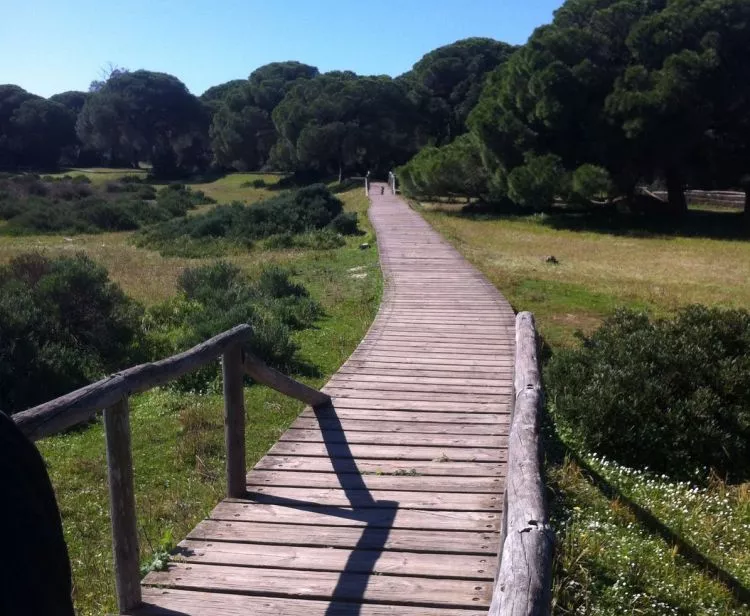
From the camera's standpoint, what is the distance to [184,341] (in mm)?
10125

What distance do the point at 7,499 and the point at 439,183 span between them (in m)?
33.4

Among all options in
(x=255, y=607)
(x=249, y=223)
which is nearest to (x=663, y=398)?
(x=255, y=607)

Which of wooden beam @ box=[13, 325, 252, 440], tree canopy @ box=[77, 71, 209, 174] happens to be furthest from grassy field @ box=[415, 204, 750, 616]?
tree canopy @ box=[77, 71, 209, 174]

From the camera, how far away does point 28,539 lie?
1930mm

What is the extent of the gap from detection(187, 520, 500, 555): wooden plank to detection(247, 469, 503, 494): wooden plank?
0.59m

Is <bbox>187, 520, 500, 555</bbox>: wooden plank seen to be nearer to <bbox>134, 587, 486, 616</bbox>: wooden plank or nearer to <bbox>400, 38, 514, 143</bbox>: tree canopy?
<bbox>134, 587, 486, 616</bbox>: wooden plank

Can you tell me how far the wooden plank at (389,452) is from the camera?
5.61m

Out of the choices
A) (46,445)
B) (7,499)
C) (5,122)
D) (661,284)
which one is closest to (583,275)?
(661,284)

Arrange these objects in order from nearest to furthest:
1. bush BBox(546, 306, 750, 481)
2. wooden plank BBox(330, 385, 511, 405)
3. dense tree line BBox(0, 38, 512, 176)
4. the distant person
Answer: the distant person
bush BBox(546, 306, 750, 481)
wooden plank BBox(330, 385, 511, 405)
dense tree line BBox(0, 38, 512, 176)

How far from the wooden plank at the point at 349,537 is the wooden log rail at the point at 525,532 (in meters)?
0.72

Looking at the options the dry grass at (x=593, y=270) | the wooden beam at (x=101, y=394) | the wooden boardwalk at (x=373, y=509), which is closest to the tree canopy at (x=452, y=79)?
the dry grass at (x=593, y=270)

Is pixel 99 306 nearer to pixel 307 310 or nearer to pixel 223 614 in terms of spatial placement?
pixel 307 310

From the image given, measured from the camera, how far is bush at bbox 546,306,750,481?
686 centimetres

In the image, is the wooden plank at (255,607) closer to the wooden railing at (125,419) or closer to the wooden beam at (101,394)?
the wooden railing at (125,419)
